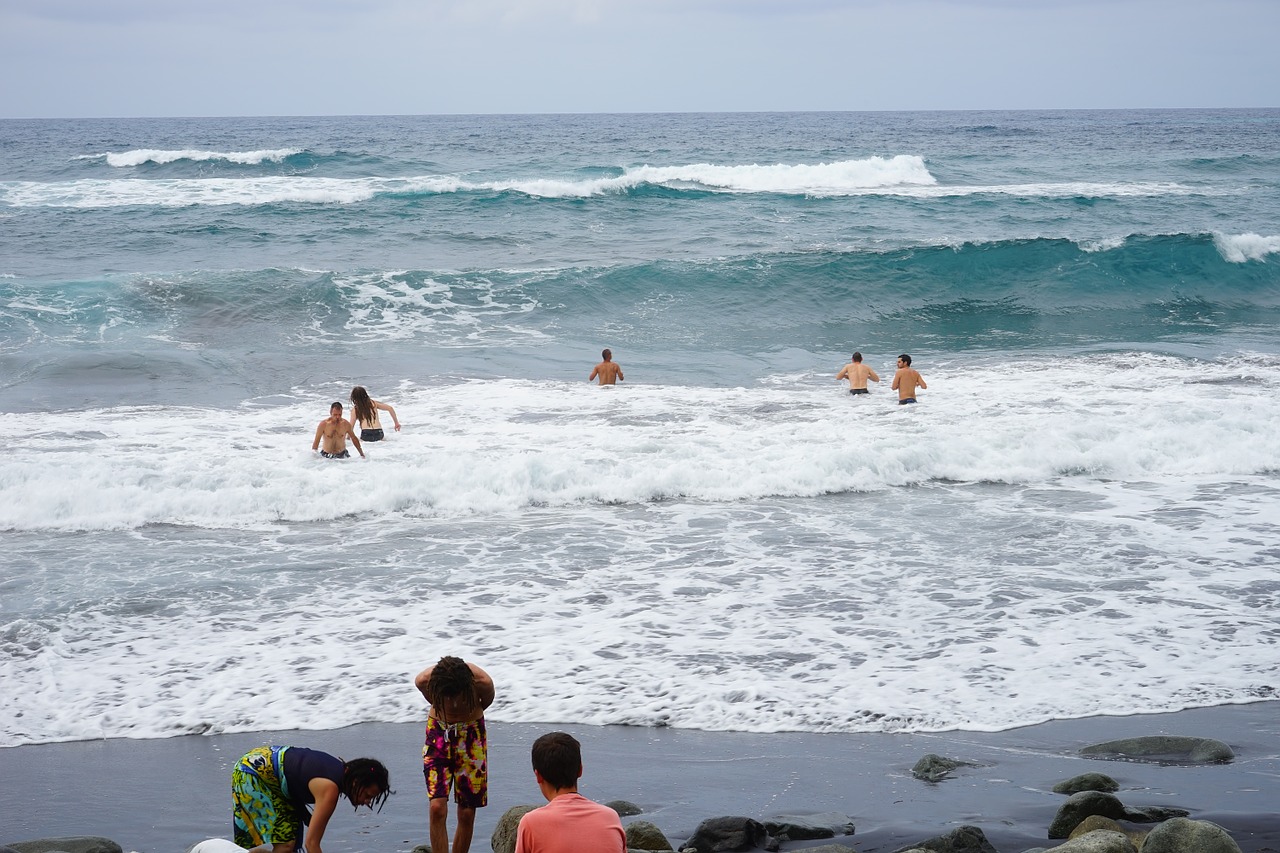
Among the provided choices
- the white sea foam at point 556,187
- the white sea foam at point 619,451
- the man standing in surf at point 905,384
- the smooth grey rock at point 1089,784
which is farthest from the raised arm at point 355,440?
the white sea foam at point 556,187

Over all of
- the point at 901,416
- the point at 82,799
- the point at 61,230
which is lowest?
the point at 82,799

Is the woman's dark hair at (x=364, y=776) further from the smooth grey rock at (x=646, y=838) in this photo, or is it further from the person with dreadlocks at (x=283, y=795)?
the smooth grey rock at (x=646, y=838)

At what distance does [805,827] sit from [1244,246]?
26648 millimetres

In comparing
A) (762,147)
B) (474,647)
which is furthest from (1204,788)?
(762,147)

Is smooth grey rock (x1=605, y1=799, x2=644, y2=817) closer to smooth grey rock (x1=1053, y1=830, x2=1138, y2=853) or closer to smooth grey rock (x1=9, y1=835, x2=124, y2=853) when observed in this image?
smooth grey rock (x1=1053, y1=830, x2=1138, y2=853)

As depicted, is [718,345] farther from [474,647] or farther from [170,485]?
[474,647]

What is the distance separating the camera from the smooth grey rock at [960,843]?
4.89 metres

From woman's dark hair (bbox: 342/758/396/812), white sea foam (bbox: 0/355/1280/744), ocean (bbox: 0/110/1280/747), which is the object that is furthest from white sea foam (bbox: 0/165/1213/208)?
woman's dark hair (bbox: 342/758/396/812)

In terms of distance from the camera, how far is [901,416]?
14836 mm

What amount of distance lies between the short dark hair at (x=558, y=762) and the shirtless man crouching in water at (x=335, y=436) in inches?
376

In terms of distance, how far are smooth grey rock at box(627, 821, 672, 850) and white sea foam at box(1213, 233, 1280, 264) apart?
26.2 m

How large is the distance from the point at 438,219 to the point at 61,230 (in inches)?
390

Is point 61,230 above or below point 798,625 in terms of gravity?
above

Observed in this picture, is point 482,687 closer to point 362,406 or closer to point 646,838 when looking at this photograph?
point 646,838
